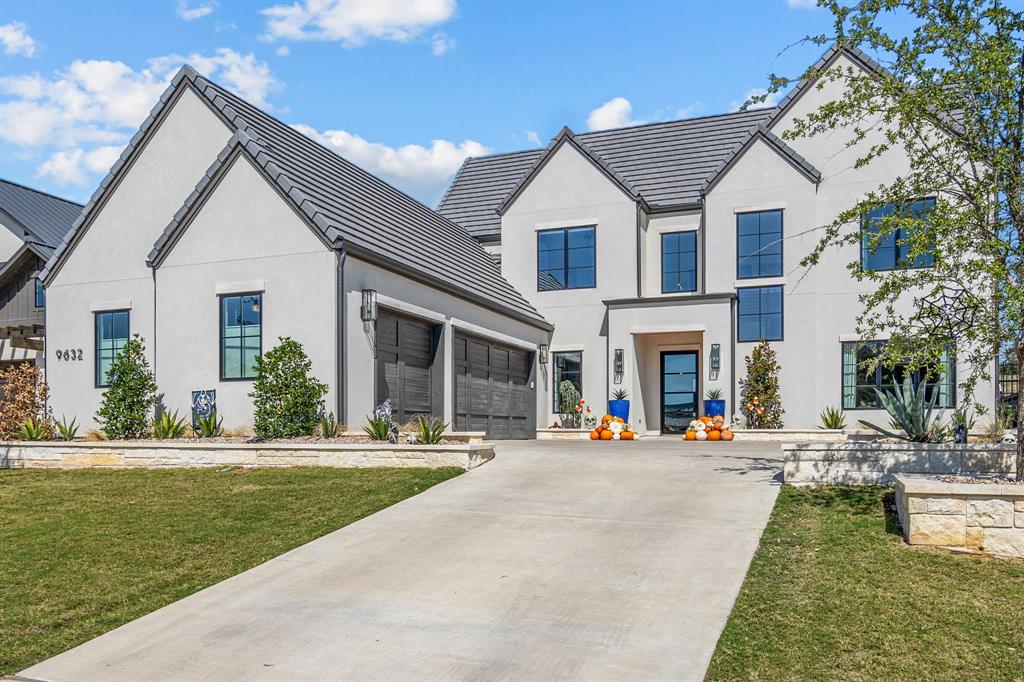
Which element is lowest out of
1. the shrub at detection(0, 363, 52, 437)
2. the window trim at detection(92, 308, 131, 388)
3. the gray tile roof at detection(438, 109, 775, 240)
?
the shrub at detection(0, 363, 52, 437)

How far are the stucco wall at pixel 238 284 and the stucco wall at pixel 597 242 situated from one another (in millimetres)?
10023

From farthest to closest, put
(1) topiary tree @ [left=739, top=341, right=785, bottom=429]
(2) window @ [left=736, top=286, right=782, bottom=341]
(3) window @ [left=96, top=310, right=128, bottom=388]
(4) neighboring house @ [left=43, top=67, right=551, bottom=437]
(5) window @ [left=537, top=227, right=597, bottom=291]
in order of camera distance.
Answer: (5) window @ [left=537, top=227, right=597, bottom=291] → (2) window @ [left=736, top=286, right=782, bottom=341] → (1) topiary tree @ [left=739, top=341, right=785, bottom=429] → (3) window @ [left=96, top=310, right=128, bottom=388] → (4) neighboring house @ [left=43, top=67, right=551, bottom=437]

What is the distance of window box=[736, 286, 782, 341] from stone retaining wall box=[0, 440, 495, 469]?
11.4 metres

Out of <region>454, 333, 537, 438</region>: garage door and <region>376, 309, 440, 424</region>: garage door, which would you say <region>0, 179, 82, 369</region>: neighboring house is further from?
<region>454, 333, 537, 438</region>: garage door

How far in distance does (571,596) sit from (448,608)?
104cm

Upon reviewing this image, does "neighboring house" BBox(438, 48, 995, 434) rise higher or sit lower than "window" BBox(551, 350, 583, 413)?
higher

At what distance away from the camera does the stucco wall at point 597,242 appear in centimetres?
2523

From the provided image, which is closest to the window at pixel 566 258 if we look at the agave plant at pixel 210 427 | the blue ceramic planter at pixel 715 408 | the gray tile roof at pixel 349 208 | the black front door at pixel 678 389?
the gray tile roof at pixel 349 208

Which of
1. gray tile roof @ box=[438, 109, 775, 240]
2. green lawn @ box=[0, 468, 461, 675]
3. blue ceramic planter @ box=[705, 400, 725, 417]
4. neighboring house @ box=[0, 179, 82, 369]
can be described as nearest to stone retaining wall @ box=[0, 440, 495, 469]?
green lawn @ box=[0, 468, 461, 675]

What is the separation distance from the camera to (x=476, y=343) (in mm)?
21453

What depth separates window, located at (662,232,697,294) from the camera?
2566 centimetres

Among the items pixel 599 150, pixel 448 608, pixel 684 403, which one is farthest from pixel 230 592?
pixel 599 150

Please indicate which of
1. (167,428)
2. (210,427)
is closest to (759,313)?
(210,427)

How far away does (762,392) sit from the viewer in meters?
23.1
